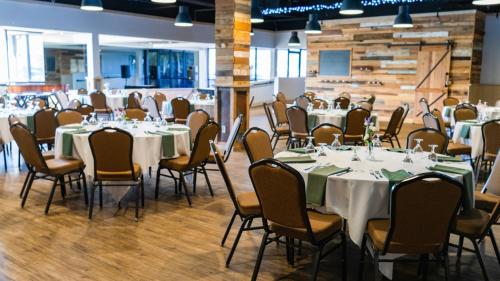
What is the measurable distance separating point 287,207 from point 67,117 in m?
4.17

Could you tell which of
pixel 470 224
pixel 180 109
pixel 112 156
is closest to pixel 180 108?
pixel 180 109

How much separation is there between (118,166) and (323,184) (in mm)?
2220

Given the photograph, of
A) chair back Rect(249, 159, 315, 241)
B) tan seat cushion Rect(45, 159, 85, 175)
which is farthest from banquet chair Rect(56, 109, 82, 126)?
chair back Rect(249, 159, 315, 241)

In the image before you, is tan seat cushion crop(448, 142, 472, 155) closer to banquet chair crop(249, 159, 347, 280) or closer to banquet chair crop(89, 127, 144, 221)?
banquet chair crop(249, 159, 347, 280)

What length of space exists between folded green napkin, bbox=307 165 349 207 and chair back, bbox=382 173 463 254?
59 cm

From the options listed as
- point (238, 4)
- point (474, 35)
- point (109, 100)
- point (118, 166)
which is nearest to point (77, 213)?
point (118, 166)

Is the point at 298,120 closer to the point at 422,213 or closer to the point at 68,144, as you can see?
the point at 68,144

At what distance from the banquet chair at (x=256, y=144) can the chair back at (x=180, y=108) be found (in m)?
4.71

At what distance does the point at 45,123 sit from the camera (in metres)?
6.45

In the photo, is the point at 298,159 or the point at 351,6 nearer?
the point at 298,159

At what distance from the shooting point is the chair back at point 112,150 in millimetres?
4324

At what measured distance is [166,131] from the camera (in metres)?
5.16

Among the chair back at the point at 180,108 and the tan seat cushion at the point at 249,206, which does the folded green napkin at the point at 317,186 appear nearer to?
the tan seat cushion at the point at 249,206

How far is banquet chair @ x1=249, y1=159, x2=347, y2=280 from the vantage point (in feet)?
9.09
